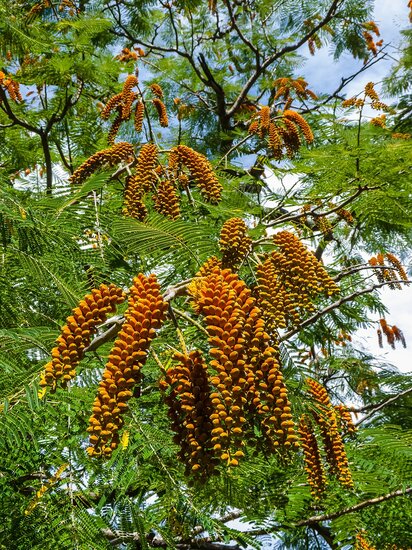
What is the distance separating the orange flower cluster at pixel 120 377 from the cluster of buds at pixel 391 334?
4.99m

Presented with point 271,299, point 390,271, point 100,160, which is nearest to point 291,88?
point 390,271

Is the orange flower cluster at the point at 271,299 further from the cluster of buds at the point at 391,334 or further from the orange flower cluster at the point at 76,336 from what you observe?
the cluster of buds at the point at 391,334

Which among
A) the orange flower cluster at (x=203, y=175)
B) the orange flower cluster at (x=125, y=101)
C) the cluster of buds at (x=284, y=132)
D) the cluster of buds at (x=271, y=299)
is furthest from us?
the cluster of buds at (x=284, y=132)

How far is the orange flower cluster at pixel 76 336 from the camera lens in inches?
30.6

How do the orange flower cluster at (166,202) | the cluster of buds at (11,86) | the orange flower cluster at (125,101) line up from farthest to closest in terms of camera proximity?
the cluster of buds at (11,86) < the orange flower cluster at (125,101) < the orange flower cluster at (166,202)

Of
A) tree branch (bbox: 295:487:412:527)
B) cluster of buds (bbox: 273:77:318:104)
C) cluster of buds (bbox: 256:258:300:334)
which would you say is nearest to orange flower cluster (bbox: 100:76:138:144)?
cluster of buds (bbox: 256:258:300:334)

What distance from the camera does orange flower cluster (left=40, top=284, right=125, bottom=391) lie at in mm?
778

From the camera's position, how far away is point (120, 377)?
0.73 metres

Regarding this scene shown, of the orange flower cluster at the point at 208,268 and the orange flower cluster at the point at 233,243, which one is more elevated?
the orange flower cluster at the point at 233,243

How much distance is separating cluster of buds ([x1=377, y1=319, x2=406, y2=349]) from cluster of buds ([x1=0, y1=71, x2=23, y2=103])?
3.97 metres

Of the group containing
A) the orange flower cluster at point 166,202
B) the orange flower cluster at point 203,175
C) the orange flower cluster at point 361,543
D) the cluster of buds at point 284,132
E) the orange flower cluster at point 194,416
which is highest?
the cluster of buds at point 284,132

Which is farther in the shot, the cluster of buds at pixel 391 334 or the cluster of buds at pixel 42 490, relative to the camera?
the cluster of buds at pixel 391 334

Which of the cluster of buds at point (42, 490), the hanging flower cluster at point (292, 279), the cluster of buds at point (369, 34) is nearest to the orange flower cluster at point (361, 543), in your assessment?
the hanging flower cluster at point (292, 279)

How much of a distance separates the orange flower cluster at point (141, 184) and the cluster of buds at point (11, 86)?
167cm
